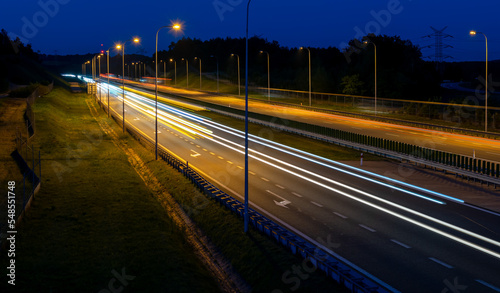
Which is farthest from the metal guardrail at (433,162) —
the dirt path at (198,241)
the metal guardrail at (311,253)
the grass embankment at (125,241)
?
the dirt path at (198,241)

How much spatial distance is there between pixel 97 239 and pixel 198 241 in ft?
13.8

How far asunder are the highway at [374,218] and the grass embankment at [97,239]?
4.39m

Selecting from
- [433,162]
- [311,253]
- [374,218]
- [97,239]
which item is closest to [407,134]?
[433,162]

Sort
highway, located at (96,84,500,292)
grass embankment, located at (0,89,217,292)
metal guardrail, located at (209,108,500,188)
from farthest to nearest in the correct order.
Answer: metal guardrail, located at (209,108,500,188), grass embankment, located at (0,89,217,292), highway, located at (96,84,500,292)

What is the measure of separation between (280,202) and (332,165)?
413 inches

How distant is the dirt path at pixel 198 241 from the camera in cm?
1719

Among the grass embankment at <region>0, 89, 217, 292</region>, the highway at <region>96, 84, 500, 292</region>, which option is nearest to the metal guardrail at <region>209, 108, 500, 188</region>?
the highway at <region>96, 84, 500, 292</region>

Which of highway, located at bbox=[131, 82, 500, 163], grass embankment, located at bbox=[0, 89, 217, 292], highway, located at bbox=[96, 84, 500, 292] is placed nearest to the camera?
highway, located at bbox=[96, 84, 500, 292]

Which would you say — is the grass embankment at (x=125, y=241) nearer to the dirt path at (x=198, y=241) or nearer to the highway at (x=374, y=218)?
the dirt path at (x=198, y=241)

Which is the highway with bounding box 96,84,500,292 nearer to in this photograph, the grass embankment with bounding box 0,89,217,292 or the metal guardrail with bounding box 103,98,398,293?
the metal guardrail with bounding box 103,98,398,293

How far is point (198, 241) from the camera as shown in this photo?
846 inches

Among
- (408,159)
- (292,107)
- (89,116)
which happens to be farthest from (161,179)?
(292,107)

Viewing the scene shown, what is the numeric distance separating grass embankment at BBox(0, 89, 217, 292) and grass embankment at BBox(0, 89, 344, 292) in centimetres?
3

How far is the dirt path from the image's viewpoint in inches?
677
